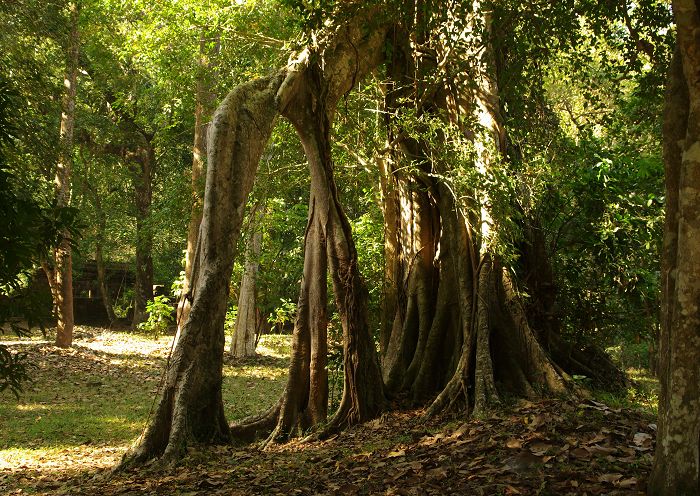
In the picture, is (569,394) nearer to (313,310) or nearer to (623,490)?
(313,310)

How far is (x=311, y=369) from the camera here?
368 inches

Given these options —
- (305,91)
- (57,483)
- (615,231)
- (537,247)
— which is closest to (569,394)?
(537,247)

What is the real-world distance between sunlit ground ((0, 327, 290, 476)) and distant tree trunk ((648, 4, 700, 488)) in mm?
6342

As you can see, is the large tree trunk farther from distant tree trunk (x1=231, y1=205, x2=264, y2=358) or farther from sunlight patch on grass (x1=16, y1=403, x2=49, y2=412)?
distant tree trunk (x1=231, y1=205, x2=264, y2=358)

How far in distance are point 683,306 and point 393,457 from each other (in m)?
3.42

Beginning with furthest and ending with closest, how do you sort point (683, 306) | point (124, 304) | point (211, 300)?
1. point (124, 304)
2. point (211, 300)
3. point (683, 306)

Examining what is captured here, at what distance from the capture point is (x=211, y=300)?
8148mm

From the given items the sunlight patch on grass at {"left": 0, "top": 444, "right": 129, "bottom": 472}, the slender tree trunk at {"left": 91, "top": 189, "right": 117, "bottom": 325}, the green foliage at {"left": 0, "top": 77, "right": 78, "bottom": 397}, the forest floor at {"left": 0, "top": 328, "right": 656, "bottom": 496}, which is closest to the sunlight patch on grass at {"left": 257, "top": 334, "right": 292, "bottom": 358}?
the slender tree trunk at {"left": 91, "top": 189, "right": 117, "bottom": 325}

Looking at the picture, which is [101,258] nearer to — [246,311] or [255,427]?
[246,311]

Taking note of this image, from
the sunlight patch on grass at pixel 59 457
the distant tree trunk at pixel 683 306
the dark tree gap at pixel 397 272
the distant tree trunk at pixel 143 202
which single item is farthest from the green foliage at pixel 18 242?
the distant tree trunk at pixel 143 202

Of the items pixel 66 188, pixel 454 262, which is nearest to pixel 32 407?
pixel 66 188

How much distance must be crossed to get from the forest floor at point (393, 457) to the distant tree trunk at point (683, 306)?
51 centimetres

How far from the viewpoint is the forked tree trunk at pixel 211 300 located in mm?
7777

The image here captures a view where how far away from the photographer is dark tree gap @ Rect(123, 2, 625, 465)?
8164 mm
